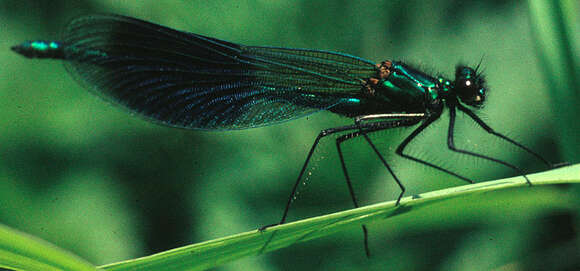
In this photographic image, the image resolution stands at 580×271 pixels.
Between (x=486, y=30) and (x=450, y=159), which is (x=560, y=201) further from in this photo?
(x=486, y=30)

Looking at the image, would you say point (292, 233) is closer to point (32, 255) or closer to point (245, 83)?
point (32, 255)

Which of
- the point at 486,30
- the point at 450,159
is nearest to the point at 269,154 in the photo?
the point at 450,159

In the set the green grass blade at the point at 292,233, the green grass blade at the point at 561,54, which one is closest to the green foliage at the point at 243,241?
the green grass blade at the point at 292,233

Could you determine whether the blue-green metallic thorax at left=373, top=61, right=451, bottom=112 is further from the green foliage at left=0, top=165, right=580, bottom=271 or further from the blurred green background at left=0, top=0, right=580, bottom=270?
the green foliage at left=0, top=165, right=580, bottom=271

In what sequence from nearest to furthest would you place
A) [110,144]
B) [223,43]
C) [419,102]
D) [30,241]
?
[30,241], [223,43], [419,102], [110,144]

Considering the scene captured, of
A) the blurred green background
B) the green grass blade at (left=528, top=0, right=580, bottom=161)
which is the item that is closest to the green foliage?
the green grass blade at (left=528, top=0, right=580, bottom=161)
